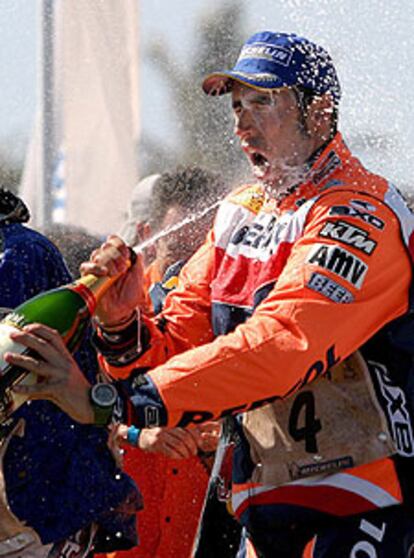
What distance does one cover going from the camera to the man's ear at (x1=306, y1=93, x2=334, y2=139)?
4.24 metres

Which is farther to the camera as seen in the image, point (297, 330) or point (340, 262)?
point (340, 262)

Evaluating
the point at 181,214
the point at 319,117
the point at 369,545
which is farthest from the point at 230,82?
the point at 181,214

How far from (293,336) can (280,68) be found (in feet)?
2.90

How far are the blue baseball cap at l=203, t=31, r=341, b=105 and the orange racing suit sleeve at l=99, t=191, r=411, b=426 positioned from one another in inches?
15.4

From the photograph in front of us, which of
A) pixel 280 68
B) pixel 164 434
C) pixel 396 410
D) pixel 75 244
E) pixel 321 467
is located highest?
pixel 280 68

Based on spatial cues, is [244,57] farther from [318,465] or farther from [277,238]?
[318,465]

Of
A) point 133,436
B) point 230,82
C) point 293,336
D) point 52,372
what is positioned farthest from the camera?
point 133,436

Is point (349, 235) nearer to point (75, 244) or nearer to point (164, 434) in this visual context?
point (164, 434)

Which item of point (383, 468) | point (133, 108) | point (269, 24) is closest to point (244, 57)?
point (383, 468)

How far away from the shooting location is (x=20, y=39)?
301 inches

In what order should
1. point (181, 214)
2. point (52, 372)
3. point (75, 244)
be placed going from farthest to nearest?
point (75, 244), point (181, 214), point (52, 372)

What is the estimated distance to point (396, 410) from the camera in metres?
4.00

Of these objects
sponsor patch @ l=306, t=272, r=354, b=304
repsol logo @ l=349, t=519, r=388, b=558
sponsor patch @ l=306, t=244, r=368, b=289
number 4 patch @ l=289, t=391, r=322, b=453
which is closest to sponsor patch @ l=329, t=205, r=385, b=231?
→ sponsor patch @ l=306, t=244, r=368, b=289

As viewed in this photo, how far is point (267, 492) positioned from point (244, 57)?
125 centimetres
